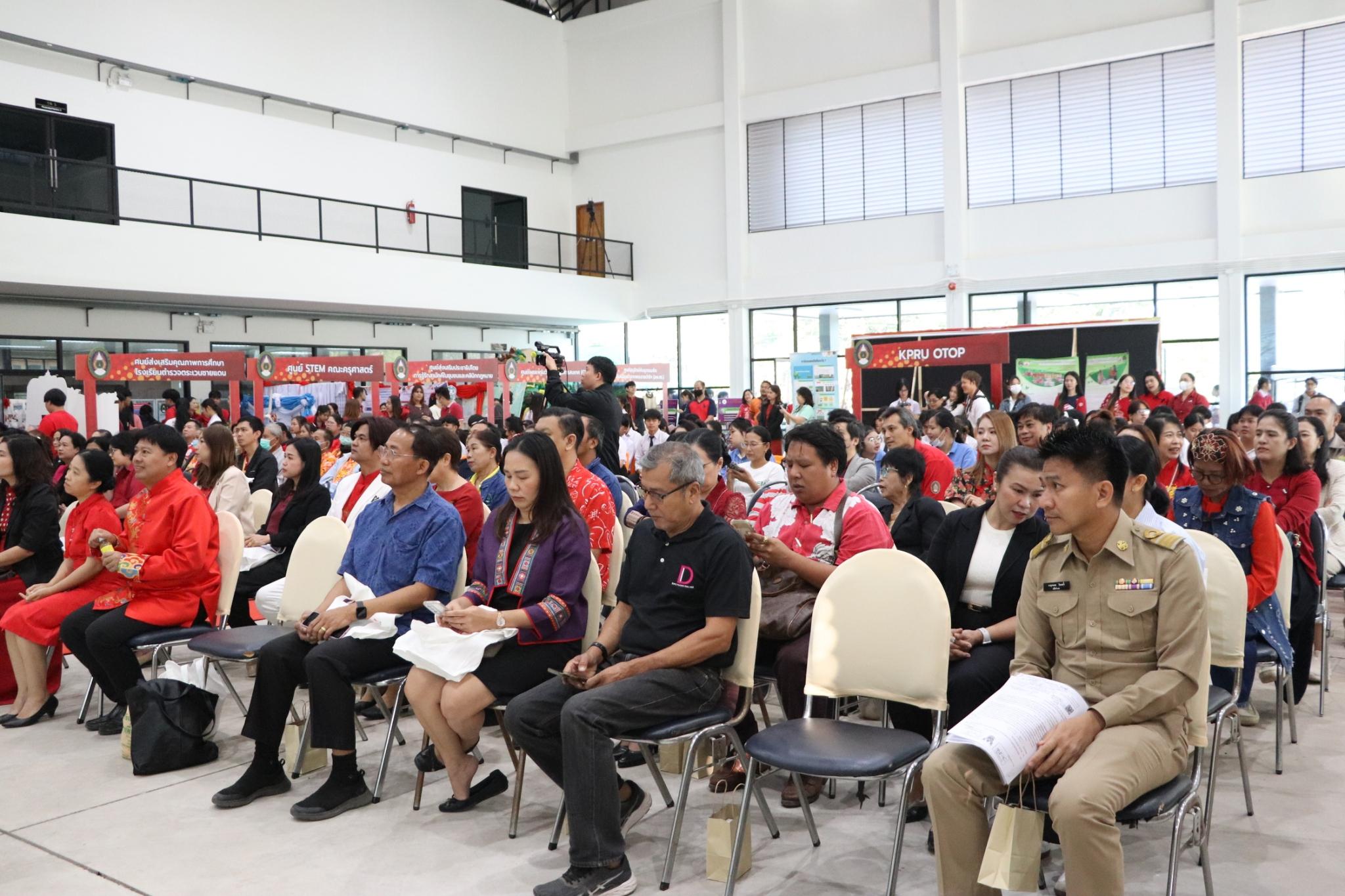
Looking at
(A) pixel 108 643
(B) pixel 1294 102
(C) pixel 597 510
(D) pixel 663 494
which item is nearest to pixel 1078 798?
(D) pixel 663 494

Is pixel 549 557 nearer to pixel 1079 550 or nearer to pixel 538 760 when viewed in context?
pixel 538 760

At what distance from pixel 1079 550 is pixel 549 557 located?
5.91 feet

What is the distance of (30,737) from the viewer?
489cm

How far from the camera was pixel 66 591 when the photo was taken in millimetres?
5055

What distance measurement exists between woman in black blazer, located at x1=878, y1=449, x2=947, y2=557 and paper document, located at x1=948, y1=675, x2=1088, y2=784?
123cm

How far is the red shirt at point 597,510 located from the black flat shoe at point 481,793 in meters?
0.87

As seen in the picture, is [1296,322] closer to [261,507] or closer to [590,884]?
[261,507]

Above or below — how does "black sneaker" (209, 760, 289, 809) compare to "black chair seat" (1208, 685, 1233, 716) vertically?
below

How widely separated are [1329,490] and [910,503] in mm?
2952

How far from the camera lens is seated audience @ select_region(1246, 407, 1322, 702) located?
457cm

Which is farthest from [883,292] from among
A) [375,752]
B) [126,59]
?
[375,752]

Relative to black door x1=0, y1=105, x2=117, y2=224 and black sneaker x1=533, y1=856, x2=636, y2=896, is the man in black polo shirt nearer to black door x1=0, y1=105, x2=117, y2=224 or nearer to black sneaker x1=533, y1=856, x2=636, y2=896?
black sneaker x1=533, y1=856, x2=636, y2=896

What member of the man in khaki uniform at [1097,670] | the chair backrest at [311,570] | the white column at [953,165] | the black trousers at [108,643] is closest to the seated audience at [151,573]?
the black trousers at [108,643]

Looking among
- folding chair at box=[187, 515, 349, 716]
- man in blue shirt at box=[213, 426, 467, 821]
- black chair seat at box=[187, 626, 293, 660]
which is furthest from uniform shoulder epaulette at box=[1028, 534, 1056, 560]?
folding chair at box=[187, 515, 349, 716]
